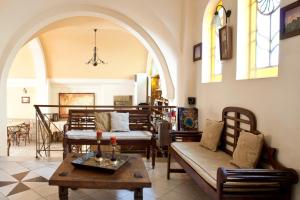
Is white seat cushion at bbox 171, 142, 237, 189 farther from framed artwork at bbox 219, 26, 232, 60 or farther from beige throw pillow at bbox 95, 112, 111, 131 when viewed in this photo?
beige throw pillow at bbox 95, 112, 111, 131

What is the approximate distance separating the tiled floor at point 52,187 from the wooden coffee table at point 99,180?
558 mm

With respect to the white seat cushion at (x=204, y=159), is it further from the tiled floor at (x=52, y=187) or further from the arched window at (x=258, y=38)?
the arched window at (x=258, y=38)

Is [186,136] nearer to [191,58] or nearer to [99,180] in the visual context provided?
[191,58]

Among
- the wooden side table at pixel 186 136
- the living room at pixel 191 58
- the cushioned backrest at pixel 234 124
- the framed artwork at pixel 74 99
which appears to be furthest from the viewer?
the framed artwork at pixel 74 99

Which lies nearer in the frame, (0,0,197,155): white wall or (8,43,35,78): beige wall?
(0,0,197,155): white wall

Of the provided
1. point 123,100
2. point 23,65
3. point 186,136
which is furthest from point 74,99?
point 186,136

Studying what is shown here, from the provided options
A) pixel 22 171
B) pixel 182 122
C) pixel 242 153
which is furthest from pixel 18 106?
pixel 242 153

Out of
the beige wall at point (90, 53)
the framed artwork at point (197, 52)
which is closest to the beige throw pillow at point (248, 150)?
the framed artwork at point (197, 52)

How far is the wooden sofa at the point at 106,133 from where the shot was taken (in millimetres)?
4316

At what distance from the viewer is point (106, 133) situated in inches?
176

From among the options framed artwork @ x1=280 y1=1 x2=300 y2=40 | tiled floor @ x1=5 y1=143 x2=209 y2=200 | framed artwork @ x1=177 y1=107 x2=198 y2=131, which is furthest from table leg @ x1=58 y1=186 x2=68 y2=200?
framed artwork @ x1=177 y1=107 x2=198 y2=131

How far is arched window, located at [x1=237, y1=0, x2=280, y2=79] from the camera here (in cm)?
277

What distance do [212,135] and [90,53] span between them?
7047 mm

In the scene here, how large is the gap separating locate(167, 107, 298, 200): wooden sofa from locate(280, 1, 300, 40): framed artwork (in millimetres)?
921
